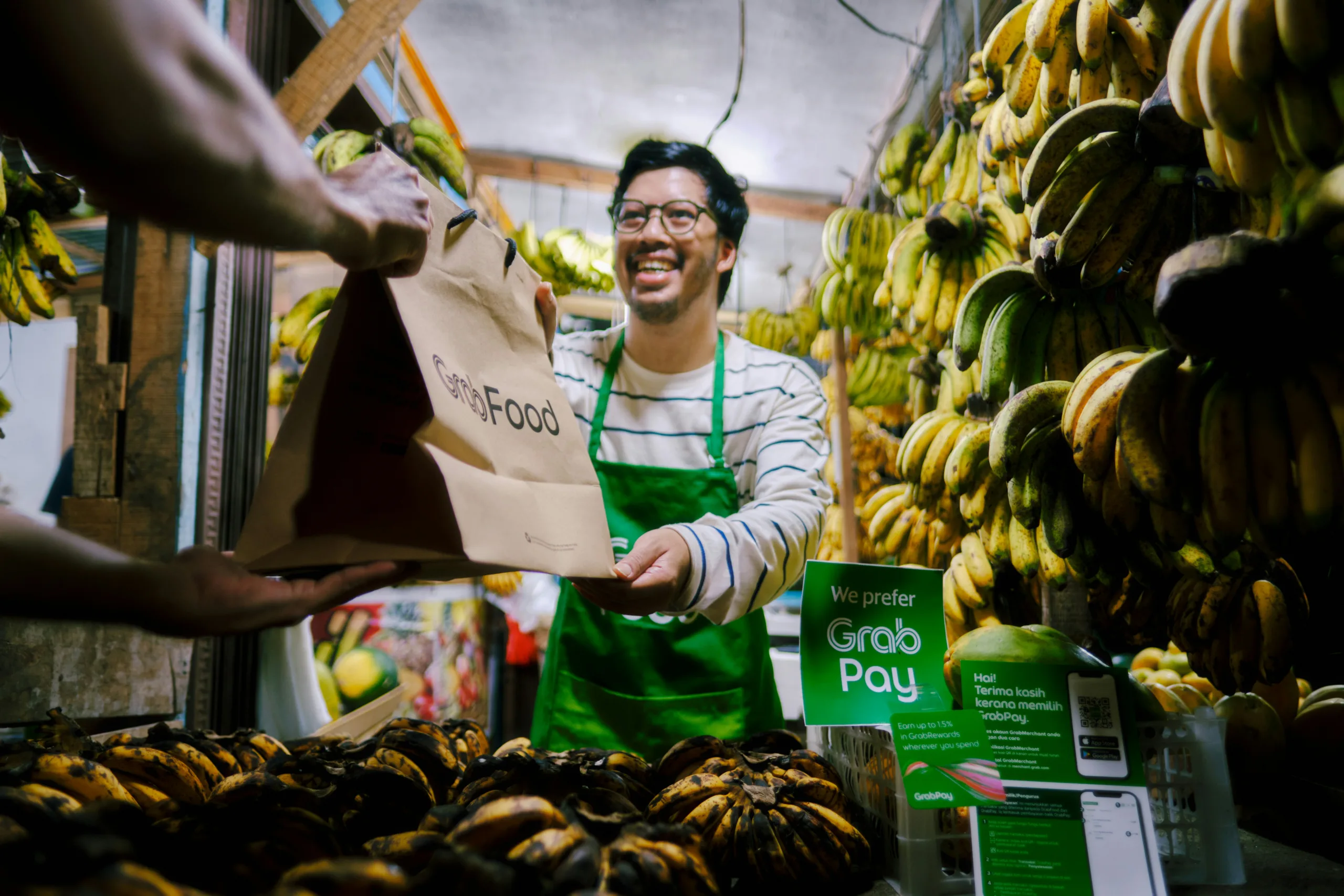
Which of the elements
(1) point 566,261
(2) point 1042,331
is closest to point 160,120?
(2) point 1042,331

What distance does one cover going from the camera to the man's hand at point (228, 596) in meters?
0.73

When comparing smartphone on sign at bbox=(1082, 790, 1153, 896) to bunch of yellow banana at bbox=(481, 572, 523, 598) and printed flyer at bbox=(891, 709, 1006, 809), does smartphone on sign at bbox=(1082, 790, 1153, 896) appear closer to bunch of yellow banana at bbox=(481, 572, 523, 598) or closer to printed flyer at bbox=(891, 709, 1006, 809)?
printed flyer at bbox=(891, 709, 1006, 809)

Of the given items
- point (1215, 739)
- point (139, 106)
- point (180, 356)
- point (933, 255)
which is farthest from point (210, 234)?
point (933, 255)

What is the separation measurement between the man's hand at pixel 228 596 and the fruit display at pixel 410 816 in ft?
0.53

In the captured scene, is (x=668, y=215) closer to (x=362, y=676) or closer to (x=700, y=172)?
(x=700, y=172)

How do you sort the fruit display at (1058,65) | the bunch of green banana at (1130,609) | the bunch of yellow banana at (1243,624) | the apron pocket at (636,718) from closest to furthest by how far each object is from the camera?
the fruit display at (1058,65)
the bunch of yellow banana at (1243,624)
the bunch of green banana at (1130,609)
the apron pocket at (636,718)

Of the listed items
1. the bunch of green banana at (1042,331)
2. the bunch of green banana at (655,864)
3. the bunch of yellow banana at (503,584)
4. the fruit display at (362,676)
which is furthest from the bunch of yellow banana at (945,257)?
the bunch of yellow banana at (503,584)

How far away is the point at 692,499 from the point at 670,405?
0.27 meters

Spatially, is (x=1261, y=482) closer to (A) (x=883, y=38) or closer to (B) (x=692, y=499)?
(B) (x=692, y=499)

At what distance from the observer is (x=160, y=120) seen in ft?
1.61

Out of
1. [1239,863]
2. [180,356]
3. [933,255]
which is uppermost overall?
[933,255]

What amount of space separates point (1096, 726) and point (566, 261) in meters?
2.74

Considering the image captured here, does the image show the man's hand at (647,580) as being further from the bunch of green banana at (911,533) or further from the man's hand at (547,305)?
the bunch of green banana at (911,533)

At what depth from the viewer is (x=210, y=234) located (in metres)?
0.56
